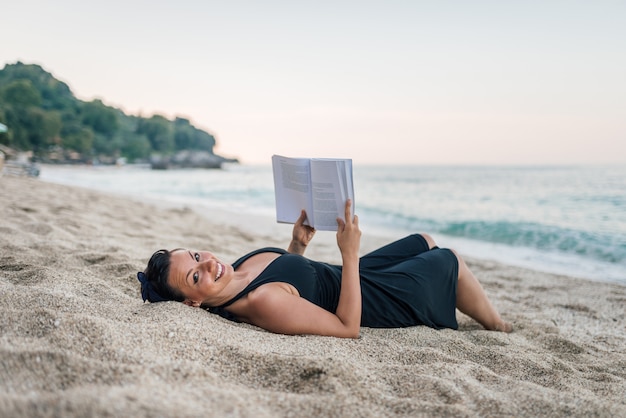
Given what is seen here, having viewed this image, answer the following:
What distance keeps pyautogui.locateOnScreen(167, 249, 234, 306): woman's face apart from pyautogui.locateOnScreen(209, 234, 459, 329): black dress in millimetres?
144

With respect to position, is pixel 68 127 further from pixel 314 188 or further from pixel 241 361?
pixel 241 361

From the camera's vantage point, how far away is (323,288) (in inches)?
99.8

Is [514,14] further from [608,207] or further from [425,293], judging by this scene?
[425,293]

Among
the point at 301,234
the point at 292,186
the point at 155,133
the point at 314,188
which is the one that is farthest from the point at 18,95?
the point at 314,188

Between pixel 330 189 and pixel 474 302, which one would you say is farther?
pixel 474 302

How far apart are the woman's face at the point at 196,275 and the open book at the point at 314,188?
0.53 m

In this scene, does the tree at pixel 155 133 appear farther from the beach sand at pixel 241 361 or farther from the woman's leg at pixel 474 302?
the woman's leg at pixel 474 302

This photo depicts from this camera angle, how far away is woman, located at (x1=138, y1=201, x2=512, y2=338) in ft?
7.56

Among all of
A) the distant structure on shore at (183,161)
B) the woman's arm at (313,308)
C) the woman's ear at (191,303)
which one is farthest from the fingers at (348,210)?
the distant structure on shore at (183,161)

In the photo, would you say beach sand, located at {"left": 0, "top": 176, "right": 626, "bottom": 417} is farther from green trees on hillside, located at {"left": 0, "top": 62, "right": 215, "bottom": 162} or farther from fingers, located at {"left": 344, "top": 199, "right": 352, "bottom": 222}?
green trees on hillside, located at {"left": 0, "top": 62, "right": 215, "bottom": 162}

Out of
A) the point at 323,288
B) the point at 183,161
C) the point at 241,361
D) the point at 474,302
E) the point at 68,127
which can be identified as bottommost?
the point at 474,302

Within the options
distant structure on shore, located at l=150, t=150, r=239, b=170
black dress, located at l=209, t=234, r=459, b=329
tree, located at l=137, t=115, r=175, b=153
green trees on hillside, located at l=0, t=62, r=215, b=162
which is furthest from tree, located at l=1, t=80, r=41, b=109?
black dress, located at l=209, t=234, r=459, b=329

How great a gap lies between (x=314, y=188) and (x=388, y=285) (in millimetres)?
756

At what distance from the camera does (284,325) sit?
2.29 m
